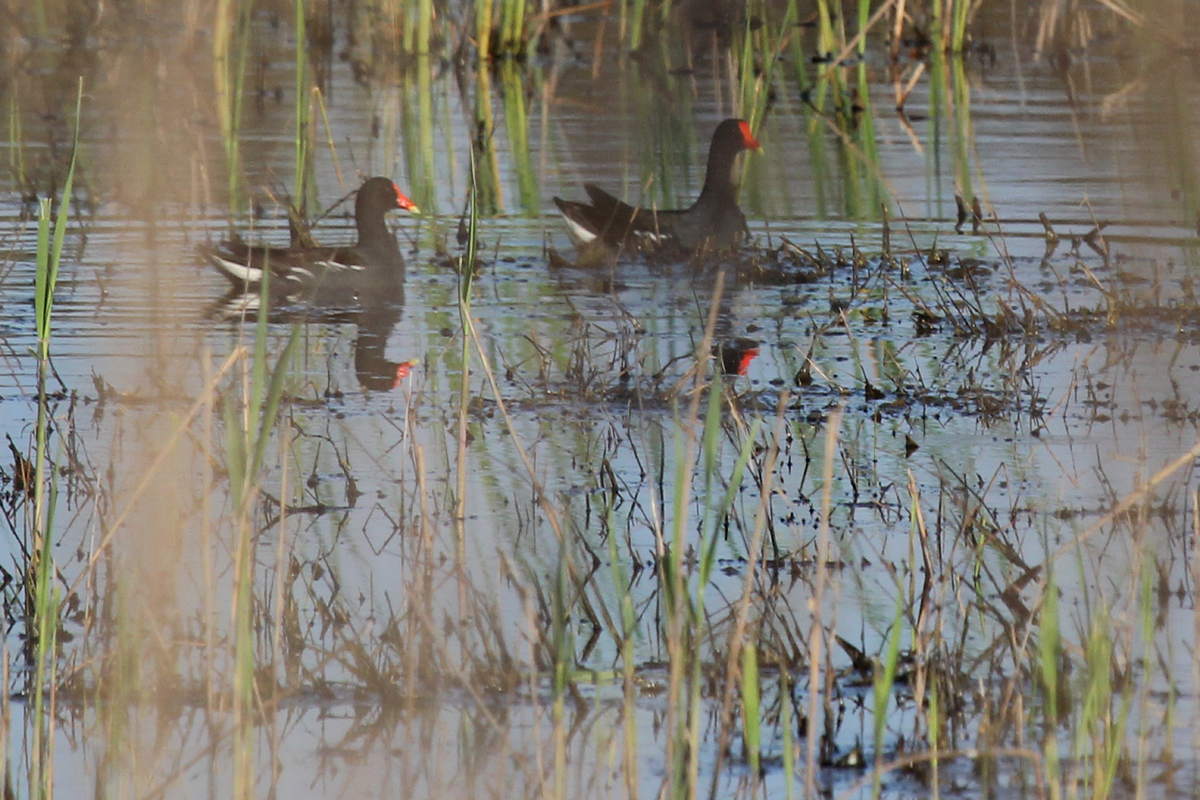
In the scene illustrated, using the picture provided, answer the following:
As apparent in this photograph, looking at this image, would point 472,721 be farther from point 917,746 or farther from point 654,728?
point 917,746

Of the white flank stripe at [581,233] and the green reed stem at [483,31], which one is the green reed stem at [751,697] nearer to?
the white flank stripe at [581,233]

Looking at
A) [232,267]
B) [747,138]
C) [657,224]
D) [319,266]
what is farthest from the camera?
[747,138]

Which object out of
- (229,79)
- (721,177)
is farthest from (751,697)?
(229,79)

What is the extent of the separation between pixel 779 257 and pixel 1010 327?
7.02 feet

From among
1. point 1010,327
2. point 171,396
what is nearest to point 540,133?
point 1010,327

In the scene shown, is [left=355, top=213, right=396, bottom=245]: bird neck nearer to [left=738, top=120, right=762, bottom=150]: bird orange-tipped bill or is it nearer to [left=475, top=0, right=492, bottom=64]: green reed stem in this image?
[left=738, top=120, right=762, bottom=150]: bird orange-tipped bill

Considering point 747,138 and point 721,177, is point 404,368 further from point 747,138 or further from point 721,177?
point 747,138

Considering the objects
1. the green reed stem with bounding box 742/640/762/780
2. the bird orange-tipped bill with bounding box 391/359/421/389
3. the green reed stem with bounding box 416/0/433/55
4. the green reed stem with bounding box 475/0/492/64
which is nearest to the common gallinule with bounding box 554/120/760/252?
the bird orange-tipped bill with bounding box 391/359/421/389

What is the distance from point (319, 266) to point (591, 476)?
11.0 feet

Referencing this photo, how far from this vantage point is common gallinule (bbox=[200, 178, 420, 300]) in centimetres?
841

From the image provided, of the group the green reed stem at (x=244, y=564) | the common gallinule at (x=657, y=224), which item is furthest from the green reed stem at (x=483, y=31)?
the green reed stem at (x=244, y=564)

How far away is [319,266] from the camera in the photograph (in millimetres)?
8578

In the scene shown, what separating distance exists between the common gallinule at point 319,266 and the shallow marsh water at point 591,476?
28 centimetres

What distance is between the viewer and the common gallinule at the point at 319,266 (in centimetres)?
841
